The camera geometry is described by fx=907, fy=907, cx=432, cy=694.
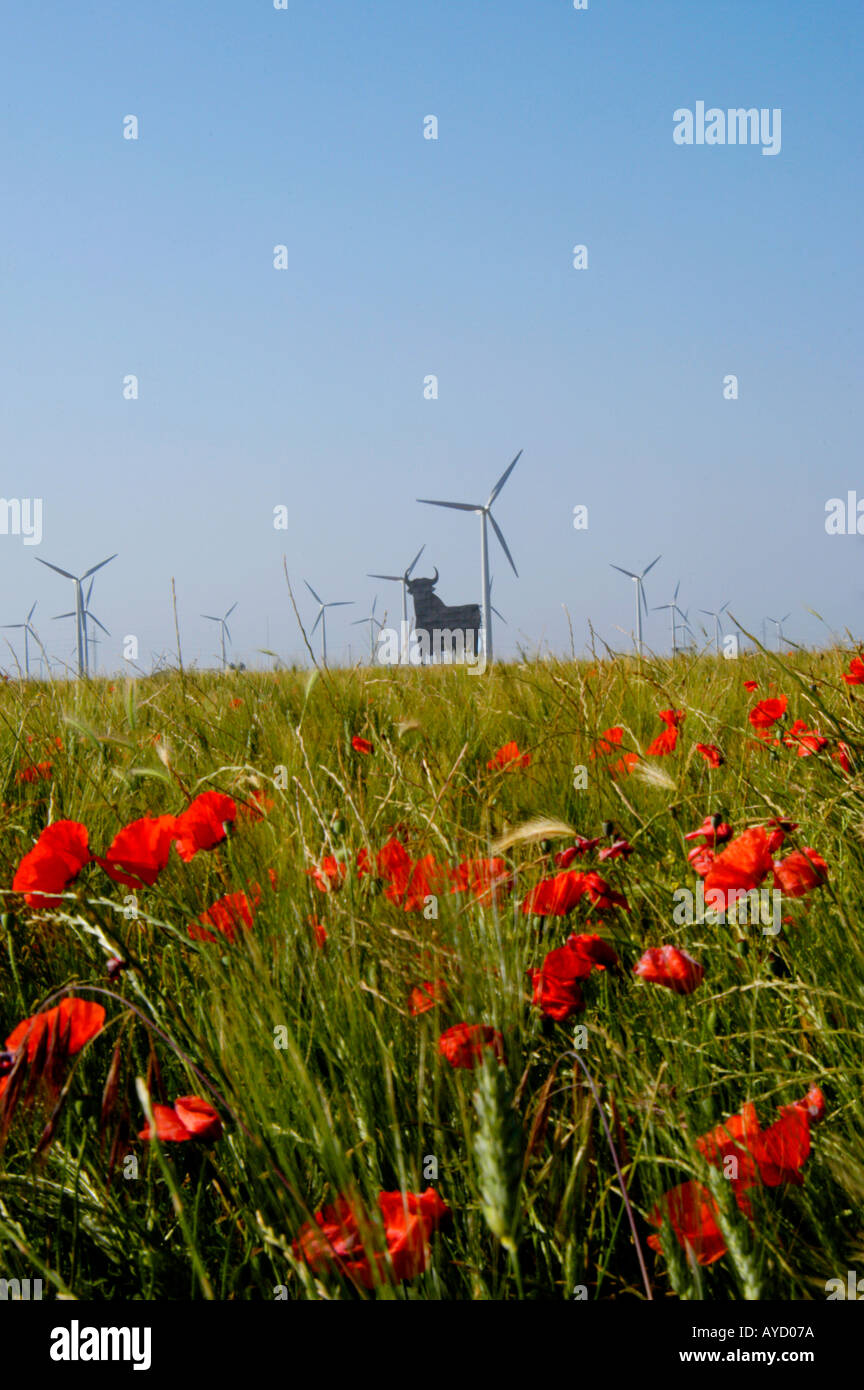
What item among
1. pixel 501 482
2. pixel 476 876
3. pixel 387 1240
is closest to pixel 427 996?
pixel 476 876

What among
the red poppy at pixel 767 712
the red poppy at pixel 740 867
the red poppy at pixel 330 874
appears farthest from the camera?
the red poppy at pixel 767 712

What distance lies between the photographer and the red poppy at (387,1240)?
650 mm

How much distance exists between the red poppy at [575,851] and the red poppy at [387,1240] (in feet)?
2.11

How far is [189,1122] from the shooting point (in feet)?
2.65

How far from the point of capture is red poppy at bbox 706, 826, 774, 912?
1.08m

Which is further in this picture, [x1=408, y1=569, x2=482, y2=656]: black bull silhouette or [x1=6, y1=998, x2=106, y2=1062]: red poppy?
[x1=408, y1=569, x2=482, y2=656]: black bull silhouette

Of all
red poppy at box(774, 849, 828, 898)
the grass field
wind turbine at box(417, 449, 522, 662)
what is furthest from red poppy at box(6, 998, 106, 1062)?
wind turbine at box(417, 449, 522, 662)

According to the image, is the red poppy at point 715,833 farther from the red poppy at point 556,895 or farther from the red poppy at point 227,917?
the red poppy at point 227,917

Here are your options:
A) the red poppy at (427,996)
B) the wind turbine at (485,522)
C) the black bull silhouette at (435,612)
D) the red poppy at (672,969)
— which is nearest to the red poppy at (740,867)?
the red poppy at (672,969)

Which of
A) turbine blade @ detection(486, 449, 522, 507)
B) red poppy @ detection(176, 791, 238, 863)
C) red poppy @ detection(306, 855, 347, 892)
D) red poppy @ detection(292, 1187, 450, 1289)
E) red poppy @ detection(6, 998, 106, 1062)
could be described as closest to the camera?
red poppy @ detection(292, 1187, 450, 1289)

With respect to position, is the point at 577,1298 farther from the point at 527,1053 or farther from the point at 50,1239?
the point at 50,1239

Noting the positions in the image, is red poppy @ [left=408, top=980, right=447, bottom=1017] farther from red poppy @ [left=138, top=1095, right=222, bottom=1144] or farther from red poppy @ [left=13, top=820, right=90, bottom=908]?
red poppy @ [left=13, top=820, right=90, bottom=908]

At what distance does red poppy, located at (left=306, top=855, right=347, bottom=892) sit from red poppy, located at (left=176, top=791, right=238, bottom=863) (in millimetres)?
195

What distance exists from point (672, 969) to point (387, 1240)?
425 millimetres
